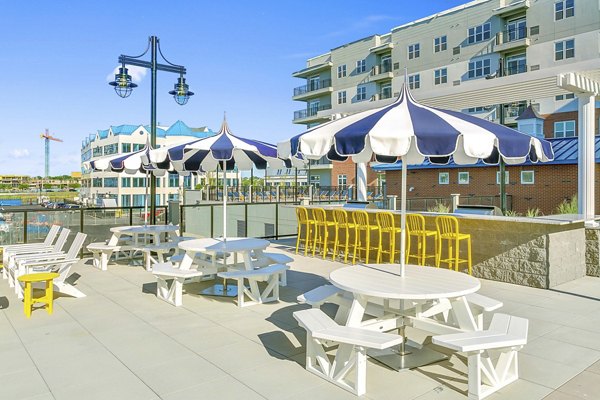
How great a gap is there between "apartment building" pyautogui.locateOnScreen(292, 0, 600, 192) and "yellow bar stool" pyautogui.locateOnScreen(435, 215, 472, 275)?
1611 cm

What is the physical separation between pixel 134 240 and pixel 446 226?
6.10 m

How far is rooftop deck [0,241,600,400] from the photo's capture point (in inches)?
130

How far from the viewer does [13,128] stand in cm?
4272

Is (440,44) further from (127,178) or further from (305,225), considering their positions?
(127,178)

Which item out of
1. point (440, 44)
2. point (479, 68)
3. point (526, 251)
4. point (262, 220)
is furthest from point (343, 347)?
point (440, 44)

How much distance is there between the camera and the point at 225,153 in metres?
5.87

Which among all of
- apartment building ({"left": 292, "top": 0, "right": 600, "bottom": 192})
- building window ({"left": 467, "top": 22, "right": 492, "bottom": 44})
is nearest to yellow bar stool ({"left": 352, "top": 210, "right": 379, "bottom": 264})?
apartment building ({"left": 292, "top": 0, "right": 600, "bottom": 192})

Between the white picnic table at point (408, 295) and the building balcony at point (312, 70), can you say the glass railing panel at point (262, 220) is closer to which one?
the white picnic table at point (408, 295)

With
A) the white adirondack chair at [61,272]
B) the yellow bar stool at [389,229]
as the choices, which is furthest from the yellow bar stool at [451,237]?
the white adirondack chair at [61,272]

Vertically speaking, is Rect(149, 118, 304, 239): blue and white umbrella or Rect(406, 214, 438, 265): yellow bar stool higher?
Rect(149, 118, 304, 239): blue and white umbrella

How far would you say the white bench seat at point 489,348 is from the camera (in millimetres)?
3045

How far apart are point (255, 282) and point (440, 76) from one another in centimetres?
3479

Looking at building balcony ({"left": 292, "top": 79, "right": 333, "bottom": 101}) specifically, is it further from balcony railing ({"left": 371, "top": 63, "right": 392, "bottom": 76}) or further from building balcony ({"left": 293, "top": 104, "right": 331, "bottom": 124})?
balcony railing ({"left": 371, "top": 63, "right": 392, "bottom": 76})

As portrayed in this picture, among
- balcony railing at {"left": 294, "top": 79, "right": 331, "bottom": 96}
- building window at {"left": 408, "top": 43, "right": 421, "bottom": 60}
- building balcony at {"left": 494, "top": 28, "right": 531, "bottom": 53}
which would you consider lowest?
building balcony at {"left": 494, "top": 28, "right": 531, "bottom": 53}
